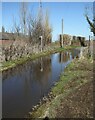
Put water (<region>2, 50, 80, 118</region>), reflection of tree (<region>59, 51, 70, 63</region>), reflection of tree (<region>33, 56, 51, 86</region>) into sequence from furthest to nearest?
reflection of tree (<region>59, 51, 70, 63</region>) < reflection of tree (<region>33, 56, 51, 86</region>) < water (<region>2, 50, 80, 118</region>)

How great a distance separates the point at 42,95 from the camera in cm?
1008

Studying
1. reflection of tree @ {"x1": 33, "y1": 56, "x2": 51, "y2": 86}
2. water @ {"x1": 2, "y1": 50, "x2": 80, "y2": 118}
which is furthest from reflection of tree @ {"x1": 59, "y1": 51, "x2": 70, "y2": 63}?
water @ {"x1": 2, "y1": 50, "x2": 80, "y2": 118}

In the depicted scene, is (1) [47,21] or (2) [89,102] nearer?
(2) [89,102]

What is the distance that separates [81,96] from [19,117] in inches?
87.4

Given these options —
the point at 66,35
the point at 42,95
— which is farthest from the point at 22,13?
the point at 42,95

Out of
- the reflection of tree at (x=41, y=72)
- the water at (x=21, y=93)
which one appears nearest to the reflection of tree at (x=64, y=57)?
the reflection of tree at (x=41, y=72)

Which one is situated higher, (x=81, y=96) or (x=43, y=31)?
(x=43, y=31)

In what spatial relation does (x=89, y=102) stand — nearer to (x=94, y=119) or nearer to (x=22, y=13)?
(x=94, y=119)

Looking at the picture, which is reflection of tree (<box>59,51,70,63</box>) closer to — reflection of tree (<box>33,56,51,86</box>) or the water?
reflection of tree (<box>33,56,51,86</box>)

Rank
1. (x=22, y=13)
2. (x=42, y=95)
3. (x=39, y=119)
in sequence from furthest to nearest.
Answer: (x=22, y=13), (x=42, y=95), (x=39, y=119)

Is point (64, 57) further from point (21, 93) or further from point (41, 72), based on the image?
point (21, 93)

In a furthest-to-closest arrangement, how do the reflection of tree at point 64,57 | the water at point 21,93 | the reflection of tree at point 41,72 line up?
the reflection of tree at point 64,57, the reflection of tree at point 41,72, the water at point 21,93

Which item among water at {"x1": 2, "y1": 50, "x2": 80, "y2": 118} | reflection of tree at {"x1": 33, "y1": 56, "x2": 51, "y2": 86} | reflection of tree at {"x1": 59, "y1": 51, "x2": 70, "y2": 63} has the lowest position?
water at {"x1": 2, "y1": 50, "x2": 80, "y2": 118}

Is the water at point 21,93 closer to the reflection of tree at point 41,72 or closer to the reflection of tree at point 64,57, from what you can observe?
the reflection of tree at point 41,72
